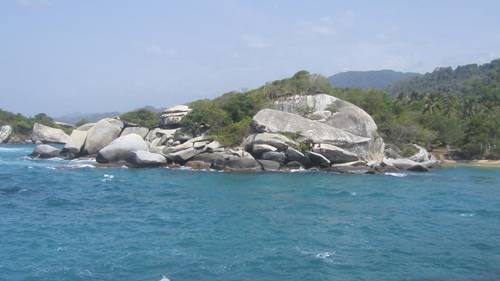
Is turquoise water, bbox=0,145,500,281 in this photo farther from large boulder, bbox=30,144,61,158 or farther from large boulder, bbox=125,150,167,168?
large boulder, bbox=30,144,61,158

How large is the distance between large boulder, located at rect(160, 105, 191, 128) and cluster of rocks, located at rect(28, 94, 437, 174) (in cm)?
593

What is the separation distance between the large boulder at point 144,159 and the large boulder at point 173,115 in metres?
13.3

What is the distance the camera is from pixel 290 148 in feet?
159

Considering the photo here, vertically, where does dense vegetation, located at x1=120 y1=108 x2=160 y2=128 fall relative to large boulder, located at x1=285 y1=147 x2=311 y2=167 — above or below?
above

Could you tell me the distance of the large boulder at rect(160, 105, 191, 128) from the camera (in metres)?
64.2

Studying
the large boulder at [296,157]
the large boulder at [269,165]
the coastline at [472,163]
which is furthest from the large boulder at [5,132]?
the coastline at [472,163]

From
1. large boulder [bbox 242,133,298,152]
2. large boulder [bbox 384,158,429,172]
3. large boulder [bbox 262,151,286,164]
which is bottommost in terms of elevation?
large boulder [bbox 384,158,429,172]

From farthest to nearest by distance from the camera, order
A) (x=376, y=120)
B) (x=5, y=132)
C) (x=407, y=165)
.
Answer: (x=5, y=132)
(x=376, y=120)
(x=407, y=165)

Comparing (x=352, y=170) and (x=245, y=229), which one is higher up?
(x=245, y=229)

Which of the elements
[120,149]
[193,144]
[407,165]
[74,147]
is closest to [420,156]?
[407,165]

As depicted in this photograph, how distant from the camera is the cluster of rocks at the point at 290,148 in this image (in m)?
48.6

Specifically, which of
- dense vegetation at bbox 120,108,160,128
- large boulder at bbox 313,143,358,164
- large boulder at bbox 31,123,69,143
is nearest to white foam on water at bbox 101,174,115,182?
large boulder at bbox 313,143,358,164

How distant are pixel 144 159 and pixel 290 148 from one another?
13160mm

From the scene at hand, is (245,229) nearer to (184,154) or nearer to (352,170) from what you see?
(352,170)
